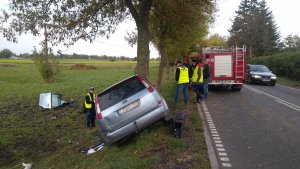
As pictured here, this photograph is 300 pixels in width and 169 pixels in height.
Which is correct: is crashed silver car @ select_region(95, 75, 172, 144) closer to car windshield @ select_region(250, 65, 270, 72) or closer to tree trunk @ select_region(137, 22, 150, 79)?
tree trunk @ select_region(137, 22, 150, 79)

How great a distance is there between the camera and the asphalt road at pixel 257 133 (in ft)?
23.1

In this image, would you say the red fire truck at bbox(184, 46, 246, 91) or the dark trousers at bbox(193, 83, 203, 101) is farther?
the red fire truck at bbox(184, 46, 246, 91)

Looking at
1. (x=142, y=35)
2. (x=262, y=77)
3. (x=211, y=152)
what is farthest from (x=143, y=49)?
(x=262, y=77)

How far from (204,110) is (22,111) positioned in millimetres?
8629

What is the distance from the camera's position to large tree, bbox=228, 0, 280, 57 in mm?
71125

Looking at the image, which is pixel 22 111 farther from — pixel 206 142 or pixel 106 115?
pixel 206 142

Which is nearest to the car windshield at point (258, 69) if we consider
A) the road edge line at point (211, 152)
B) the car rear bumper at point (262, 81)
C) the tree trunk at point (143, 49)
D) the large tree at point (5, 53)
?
the car rear bumper at point (262, 81)

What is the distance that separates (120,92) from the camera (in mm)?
9047

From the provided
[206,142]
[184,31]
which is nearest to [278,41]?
[184,31]

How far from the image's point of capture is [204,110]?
13406mm

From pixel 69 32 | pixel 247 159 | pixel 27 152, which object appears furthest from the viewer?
pixel 69 32

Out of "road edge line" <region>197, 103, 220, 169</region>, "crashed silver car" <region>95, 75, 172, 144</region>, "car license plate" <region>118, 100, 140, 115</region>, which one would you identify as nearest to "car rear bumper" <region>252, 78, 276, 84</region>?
"road edge line" <region>197, 103, 220, 169</region>

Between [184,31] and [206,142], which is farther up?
[184,31]

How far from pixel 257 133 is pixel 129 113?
3440 millimetres
